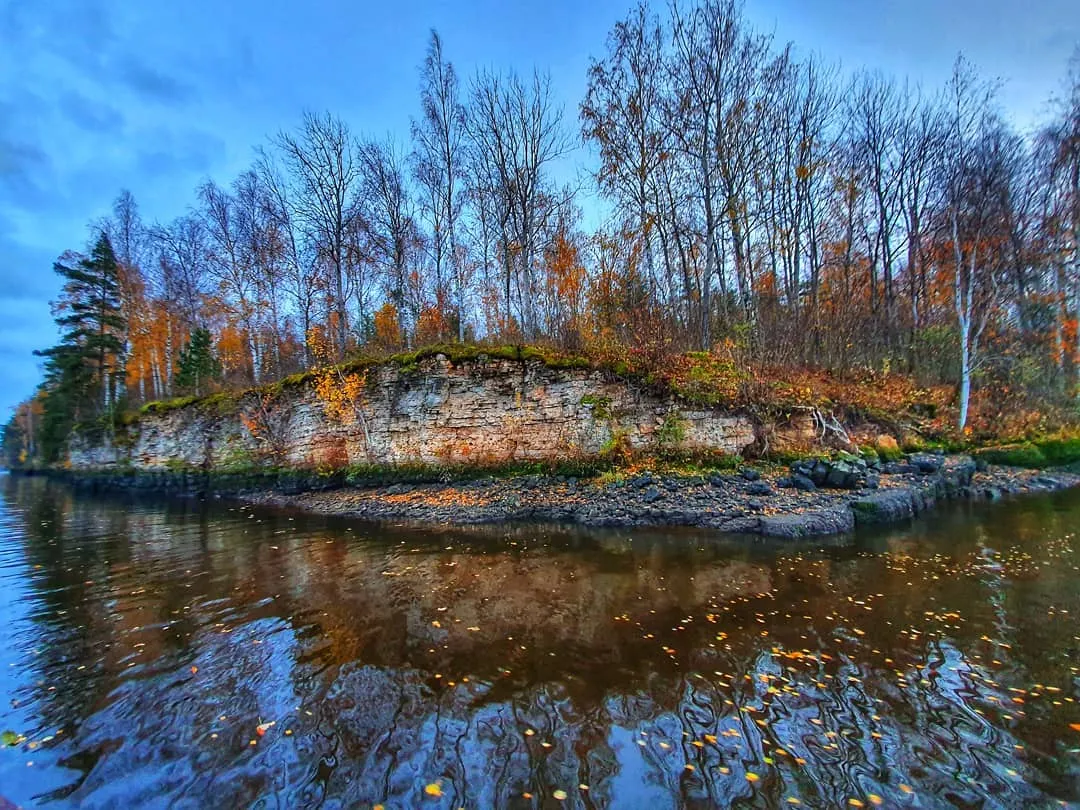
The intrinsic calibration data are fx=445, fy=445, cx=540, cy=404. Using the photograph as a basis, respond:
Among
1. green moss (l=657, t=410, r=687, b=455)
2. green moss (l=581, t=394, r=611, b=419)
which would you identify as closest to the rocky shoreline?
green moss (l=657, t=410, r=687, b=455)

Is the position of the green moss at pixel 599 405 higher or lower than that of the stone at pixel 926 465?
higher

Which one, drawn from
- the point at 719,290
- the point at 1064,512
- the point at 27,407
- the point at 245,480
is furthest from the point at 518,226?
the point at 27,407

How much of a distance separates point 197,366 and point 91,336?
747cm

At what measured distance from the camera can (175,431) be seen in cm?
2794

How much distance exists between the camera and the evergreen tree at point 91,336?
31875mm

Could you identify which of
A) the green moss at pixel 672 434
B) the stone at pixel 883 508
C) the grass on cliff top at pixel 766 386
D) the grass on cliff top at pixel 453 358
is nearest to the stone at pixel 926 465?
the grass on cliff top at pixel 766 386

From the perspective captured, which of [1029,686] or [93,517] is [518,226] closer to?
[93,517]

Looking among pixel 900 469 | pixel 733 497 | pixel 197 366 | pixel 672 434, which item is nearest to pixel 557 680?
pixel 733 497

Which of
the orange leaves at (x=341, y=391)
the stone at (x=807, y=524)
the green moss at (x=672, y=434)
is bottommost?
the stone at (x=807, y=524)

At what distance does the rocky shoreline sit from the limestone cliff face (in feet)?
5.28

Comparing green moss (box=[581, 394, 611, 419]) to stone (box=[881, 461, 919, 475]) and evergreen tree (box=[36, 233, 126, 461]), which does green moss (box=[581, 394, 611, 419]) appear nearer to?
stone (box=[881, 461, 919, 475])

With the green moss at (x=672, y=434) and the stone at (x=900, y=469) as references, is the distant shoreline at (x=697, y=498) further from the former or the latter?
the green moss at (x=672, y=434)

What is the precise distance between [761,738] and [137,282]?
47.9m

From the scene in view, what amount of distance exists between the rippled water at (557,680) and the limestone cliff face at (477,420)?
6.67 m
